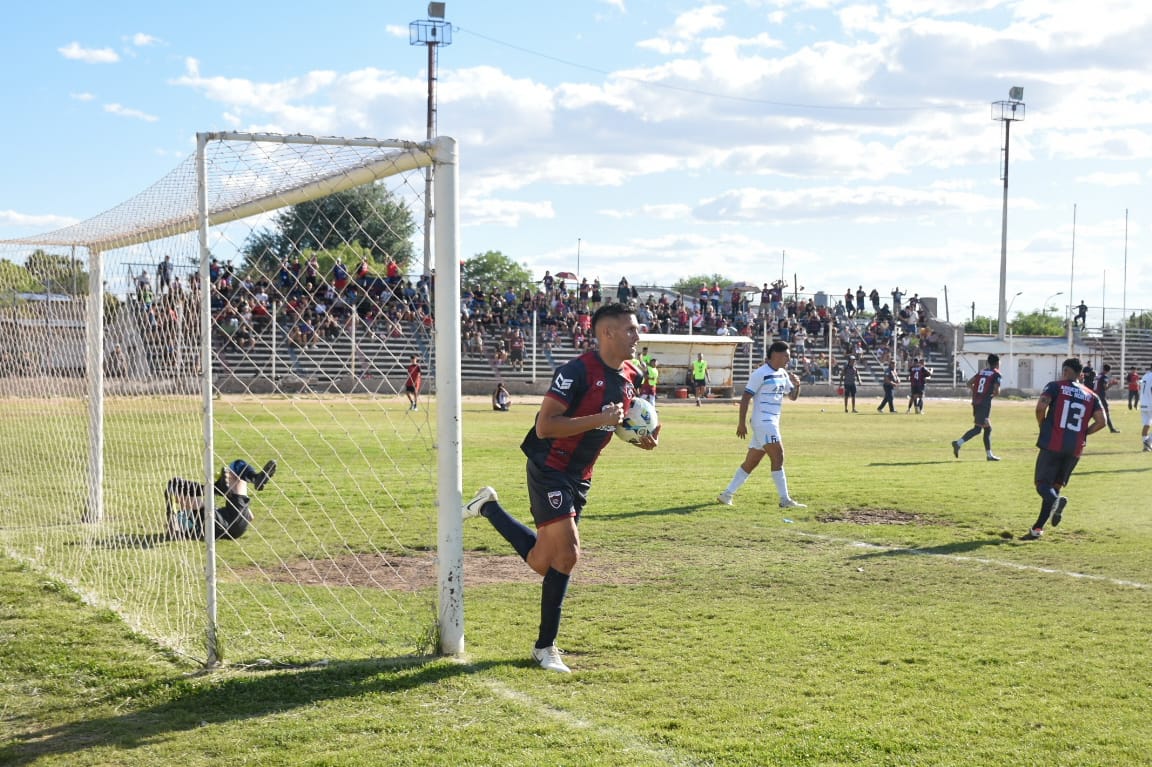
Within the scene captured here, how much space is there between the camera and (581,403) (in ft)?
20.6

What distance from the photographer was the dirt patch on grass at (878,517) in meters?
12.4

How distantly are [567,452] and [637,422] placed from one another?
55 centimetres

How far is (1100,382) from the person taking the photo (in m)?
32.6

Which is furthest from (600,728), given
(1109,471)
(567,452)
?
(1109,471)

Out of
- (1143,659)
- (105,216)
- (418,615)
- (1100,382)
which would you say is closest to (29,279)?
(105,216)

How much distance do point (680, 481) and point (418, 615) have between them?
9094 millimetres

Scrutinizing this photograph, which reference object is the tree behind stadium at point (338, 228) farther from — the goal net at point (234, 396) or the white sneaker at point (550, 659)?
the white sneaker at point (550, 659)

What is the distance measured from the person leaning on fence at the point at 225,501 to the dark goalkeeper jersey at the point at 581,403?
3.94 meters

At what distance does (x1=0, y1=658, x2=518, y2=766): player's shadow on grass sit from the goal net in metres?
0.37

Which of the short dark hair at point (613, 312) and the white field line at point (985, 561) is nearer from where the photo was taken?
the short dark hair at point (613, 312)

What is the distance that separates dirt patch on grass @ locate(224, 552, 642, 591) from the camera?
8.90m

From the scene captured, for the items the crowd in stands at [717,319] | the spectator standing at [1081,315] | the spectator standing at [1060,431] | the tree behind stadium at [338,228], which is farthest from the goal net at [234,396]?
the spectator standing at [1081,315]

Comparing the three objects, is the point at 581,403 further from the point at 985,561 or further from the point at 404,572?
the point at 985,561

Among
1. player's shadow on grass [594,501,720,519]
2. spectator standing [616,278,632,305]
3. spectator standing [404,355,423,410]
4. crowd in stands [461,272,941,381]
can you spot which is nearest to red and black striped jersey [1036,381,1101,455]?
player's shadow on grass [594,501,720,519]
